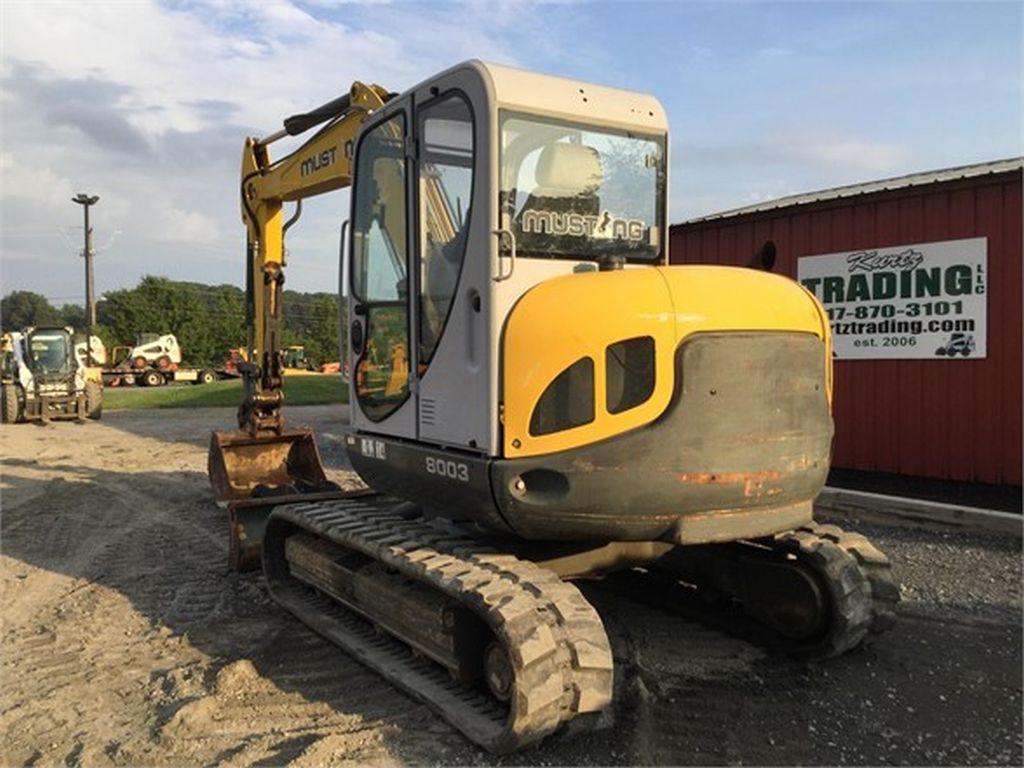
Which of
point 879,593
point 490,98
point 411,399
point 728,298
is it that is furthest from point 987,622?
point 490,98

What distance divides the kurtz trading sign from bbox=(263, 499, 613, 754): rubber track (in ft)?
20.4

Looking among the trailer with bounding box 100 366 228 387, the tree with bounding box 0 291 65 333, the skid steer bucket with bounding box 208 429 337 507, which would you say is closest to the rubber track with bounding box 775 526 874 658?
the skid steer bucket with bounding box 208 429 337 507

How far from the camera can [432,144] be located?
173 inches

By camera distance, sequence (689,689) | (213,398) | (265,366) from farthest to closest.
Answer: (213,398) → (265,366) → (689,689)

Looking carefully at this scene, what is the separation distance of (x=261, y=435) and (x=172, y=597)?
245 centimetres

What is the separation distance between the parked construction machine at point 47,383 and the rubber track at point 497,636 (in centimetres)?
1820

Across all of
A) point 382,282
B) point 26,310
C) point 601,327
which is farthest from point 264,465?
point 26,310

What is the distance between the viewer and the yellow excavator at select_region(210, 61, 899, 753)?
3742 millimetres

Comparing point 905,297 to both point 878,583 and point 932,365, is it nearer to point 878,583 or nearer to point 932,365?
point 932,365

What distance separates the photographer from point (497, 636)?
370 cm

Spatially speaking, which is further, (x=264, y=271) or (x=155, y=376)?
(x=155, y=376)

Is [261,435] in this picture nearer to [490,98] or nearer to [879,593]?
[490,98]

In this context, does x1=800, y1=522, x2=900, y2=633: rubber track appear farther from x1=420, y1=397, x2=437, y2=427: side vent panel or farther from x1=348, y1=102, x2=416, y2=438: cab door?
x1=348, y1=102, x2=416, y2=438: cab door

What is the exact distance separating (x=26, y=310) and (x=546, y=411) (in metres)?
97.1
